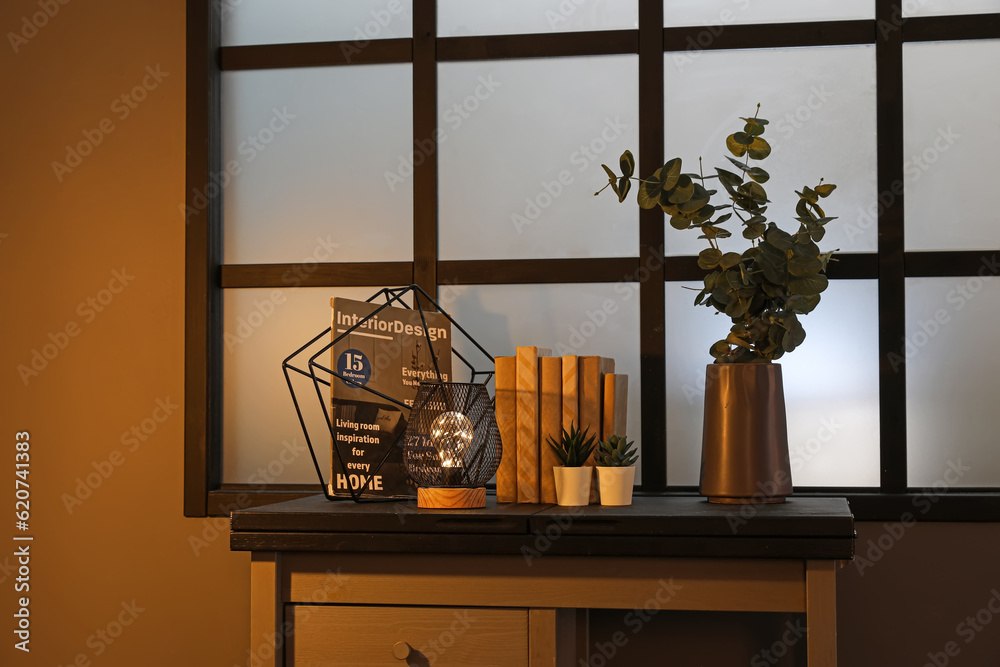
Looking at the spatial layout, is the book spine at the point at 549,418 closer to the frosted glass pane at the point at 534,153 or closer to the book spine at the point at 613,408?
the book spine at the point at 613,408

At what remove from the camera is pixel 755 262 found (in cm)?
179

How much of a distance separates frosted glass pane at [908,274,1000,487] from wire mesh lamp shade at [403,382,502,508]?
0.95m

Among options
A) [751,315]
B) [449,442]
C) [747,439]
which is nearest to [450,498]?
[449,442]

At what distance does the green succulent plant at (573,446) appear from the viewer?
5.75 ft

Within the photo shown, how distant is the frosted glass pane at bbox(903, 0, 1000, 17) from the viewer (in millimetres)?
2079

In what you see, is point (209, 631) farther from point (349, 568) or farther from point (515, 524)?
point (515, 524)

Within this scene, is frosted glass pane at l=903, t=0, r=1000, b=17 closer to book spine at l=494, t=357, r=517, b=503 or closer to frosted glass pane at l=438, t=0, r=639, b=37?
frosted glass pane at l=438, t=0, r=639, b=37

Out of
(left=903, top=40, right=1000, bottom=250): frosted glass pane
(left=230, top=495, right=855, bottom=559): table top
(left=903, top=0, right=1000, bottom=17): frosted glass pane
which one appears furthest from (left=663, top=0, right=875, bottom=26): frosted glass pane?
(left=230, top=495, right=855, bottom=559): table top

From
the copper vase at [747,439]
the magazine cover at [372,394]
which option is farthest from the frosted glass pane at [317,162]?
the copper vase at [747,439]

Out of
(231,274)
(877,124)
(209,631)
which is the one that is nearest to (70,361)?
(231,274)

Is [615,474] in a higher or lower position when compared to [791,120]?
lower

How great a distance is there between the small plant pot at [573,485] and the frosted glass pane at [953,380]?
79 centimetres

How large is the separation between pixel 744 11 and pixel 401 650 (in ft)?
5.11

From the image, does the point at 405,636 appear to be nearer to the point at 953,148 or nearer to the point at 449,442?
the point at 449,442
